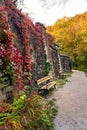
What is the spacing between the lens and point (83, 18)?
47.8 m

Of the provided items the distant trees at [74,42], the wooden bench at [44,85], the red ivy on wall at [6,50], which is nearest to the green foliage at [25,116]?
the red ivy on wall at [6,50]

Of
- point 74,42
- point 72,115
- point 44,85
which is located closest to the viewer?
point 72,115

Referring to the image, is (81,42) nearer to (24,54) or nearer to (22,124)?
(24,54)

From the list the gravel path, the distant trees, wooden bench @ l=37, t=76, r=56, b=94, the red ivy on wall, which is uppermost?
the distant trees

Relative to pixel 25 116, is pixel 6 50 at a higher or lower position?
higher

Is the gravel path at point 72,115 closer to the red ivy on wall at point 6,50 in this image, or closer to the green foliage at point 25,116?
the green foliage at point 25,116

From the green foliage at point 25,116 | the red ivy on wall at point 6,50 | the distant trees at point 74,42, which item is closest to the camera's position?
the green foliage at point 25,116

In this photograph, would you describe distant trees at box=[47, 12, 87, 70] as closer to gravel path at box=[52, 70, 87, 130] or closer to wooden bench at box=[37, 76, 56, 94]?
wooden bench at box=[37, 76, 56, 94]

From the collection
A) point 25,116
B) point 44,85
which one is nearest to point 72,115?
point 25,116

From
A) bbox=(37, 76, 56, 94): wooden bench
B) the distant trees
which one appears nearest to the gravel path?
bbox=(37, 76, 56, 94): wooden bench

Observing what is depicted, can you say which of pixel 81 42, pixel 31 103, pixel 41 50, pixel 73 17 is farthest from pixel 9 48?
pixel 73 17

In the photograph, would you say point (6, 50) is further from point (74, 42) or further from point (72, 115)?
A: point (74, 42)

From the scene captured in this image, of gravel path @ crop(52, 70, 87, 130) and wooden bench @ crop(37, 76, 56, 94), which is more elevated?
wooden bench @ crop(37, 76, 56, 94)

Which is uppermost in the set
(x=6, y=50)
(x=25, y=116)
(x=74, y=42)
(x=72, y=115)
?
(x=74, y=42)
